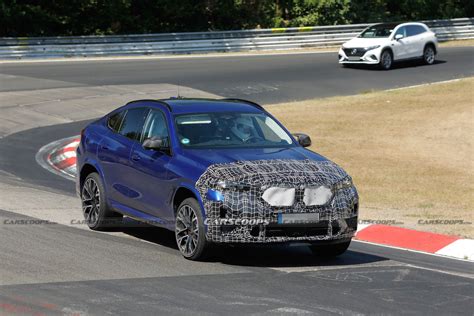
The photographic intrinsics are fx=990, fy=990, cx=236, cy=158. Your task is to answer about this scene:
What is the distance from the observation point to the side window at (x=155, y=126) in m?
11.1

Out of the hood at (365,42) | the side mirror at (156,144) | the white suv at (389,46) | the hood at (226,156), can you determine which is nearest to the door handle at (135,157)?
the side mirror at (156,144)

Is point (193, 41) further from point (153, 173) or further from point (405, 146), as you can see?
point (153, 173)

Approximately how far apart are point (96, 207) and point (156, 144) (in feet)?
5.71

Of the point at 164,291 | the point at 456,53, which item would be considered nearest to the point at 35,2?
the point at 456,53

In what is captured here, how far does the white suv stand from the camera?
36094 millimetres

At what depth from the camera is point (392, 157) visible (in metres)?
20.3

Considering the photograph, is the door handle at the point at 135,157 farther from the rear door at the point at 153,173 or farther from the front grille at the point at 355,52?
the front grille at the point at 355,52

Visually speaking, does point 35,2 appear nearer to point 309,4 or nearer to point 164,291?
point 309,4

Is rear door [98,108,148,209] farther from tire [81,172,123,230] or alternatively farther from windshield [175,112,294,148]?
windshield [175,112,294,148]

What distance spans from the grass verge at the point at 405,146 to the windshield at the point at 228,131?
2.95m

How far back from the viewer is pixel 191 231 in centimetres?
1002

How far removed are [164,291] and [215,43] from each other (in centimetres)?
3392

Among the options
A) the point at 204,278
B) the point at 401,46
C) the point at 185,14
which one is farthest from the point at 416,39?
the point at 204,278

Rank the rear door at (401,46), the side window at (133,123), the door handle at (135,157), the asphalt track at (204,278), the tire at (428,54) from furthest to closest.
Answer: the tire at (428,54), the rear door at (401,46), the side window at (133,123), the door handle at (135,157), the asphalt track at (204,278)
